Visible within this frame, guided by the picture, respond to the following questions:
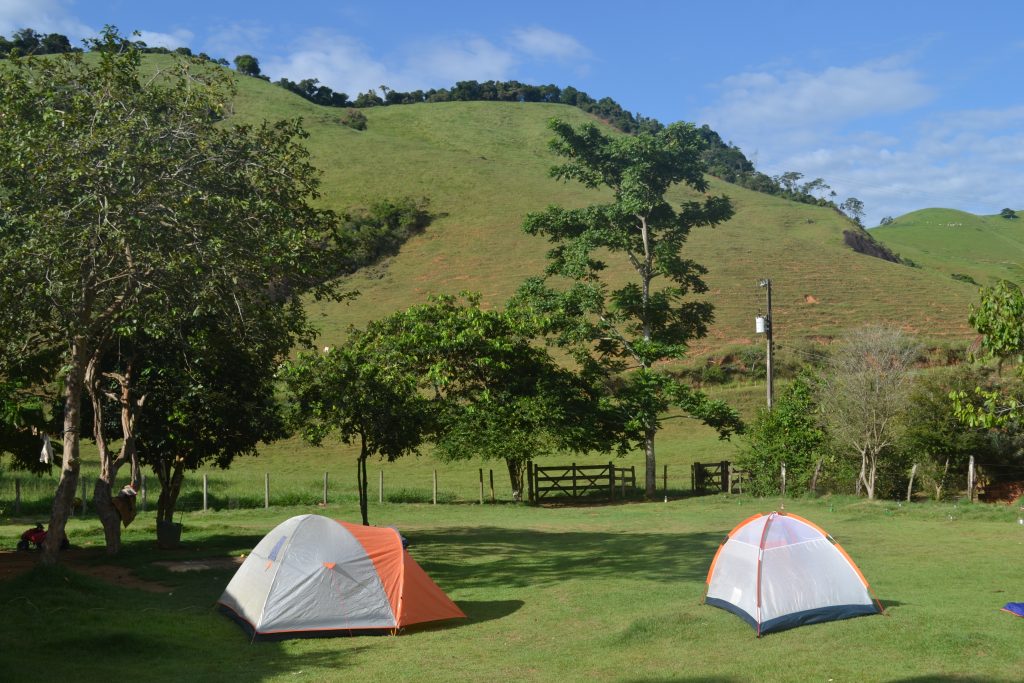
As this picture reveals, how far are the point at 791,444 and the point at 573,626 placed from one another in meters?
21.7

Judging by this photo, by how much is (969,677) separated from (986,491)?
77.7ft

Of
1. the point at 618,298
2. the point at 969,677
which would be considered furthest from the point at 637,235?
the point at 969,677

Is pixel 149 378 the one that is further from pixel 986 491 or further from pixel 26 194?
pixel 986 491

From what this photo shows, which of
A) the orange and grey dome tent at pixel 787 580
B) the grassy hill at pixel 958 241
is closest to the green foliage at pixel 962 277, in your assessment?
the grassy hill at pixel 958 241

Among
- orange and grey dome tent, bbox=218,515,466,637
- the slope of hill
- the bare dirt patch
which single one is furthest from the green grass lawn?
the slope of hill

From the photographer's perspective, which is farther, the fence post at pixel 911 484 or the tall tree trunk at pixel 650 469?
the tall tree trunk at pixel 650 469

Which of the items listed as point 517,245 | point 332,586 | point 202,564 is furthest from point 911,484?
point 517,245

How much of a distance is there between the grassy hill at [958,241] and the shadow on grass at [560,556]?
101 meters

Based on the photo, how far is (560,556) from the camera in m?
21.2

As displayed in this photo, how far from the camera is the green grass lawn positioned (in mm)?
11062

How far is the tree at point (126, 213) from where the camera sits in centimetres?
1606

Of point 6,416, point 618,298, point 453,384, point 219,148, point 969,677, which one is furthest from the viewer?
point 618,298

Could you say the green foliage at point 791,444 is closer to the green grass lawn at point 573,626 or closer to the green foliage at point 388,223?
the green grass lawn at point 573,626

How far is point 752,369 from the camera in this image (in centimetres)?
6316
